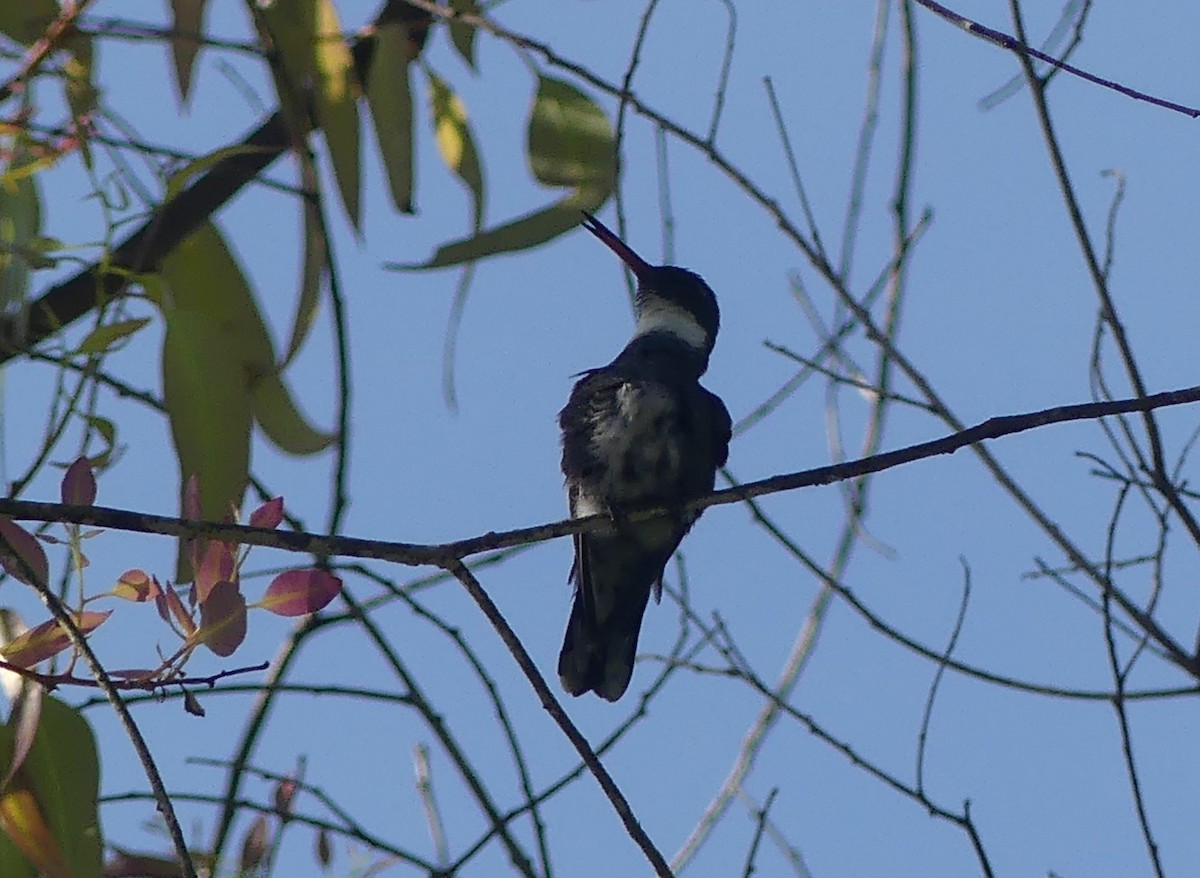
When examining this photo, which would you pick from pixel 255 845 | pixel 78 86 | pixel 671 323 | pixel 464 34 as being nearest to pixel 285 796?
pixel 255 845

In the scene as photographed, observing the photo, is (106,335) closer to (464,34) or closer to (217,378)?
(217,378)

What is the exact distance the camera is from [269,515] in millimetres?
1912

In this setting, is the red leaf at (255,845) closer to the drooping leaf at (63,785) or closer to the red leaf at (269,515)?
the drooping leaf at (63,785)

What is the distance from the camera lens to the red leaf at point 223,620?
187cm

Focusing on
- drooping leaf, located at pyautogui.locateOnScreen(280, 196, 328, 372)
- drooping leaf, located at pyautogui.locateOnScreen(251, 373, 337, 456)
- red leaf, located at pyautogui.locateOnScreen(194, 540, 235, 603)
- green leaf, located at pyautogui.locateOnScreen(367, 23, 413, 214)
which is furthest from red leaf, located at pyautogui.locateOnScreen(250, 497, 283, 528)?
green leaf, located at pyautogui.locateOnScreen(367, 23, 413, 214)

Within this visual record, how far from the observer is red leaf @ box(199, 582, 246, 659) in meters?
1.87

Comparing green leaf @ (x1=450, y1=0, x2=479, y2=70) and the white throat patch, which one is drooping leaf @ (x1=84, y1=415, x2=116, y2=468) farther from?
the white throat patch

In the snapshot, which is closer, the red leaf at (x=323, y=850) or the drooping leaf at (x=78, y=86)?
the drooping leaf at (x=78, y=86)

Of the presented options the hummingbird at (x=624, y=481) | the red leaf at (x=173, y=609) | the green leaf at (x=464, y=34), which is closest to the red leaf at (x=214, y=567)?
the red leaf at (x=173, y=609)

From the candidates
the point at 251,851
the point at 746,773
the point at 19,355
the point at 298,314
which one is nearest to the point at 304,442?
the point at 298,314

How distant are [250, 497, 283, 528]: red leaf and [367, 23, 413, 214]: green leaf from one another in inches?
43.6

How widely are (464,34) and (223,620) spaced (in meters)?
1.75

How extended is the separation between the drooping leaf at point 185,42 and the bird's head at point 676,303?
4.87ft

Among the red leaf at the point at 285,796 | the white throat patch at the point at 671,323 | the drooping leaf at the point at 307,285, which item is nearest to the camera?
the red leaf at the point at 285,796
